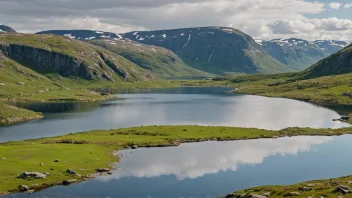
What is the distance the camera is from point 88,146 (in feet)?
347

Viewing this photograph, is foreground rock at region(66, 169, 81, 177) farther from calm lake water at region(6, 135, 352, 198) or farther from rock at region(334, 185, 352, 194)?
rock at region(334, 185, 352, 194)

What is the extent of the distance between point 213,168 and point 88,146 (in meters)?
35.2

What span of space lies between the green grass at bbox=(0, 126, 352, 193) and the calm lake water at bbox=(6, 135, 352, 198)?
488cm

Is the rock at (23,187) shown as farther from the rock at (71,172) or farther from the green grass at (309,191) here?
the green grass at (309,191)

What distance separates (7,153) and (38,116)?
99.3 meters

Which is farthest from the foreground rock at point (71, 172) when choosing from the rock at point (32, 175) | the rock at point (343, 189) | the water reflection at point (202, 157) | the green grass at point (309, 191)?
the rock at point (343, 189)

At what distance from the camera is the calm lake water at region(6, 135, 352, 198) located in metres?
71.6

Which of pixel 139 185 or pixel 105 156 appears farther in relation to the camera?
pixel 105 156

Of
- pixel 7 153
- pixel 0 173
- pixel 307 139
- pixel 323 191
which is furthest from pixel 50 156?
pixel 307 139

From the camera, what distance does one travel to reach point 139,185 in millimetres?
75062

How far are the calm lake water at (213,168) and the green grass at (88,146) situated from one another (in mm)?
4880

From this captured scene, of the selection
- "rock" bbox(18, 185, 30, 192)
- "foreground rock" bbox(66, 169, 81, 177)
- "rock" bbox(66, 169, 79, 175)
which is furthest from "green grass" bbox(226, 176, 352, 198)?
"rock" bbox(18, 185, 30, 192)

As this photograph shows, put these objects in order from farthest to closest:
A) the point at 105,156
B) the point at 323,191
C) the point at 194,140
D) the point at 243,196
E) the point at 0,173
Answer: the point at 194,140, the point at 105,156, the point at 0,173, the point at 243,196, the point at 323,191

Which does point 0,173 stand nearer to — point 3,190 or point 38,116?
point 3,190
